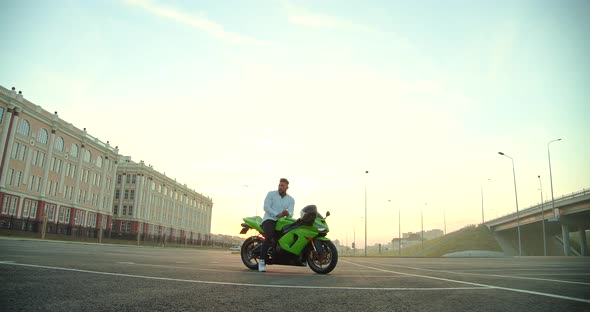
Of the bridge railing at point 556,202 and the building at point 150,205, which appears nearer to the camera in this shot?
the bridge railing at point 556,202

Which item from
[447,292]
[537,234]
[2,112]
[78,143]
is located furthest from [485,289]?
[537,234]

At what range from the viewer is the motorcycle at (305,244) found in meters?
6.96

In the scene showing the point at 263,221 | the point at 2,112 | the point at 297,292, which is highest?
the point at 2,112

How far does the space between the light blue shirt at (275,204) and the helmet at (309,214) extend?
55 centimetres

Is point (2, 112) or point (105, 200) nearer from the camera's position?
point (2, 112)

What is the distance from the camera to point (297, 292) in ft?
12.5

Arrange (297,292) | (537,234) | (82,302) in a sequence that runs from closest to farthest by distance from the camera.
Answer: (82,302) < (297,292) < (537,234)

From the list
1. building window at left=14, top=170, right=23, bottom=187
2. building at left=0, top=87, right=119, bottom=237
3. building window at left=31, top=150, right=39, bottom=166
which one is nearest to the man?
building at left=0, top=87, right=119, bottom=237

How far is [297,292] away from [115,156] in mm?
74080

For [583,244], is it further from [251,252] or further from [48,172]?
[48,172]

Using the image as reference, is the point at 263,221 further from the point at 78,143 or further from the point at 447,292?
the point at 78,143

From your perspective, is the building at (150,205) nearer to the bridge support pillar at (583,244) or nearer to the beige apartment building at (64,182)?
the beige apartment building at (64,182)

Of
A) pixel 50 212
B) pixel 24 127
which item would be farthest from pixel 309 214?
pixel 50 212

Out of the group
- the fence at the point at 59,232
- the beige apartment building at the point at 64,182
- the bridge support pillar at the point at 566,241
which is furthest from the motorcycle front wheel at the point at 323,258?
the bridge support pillar at the point at 566,241
